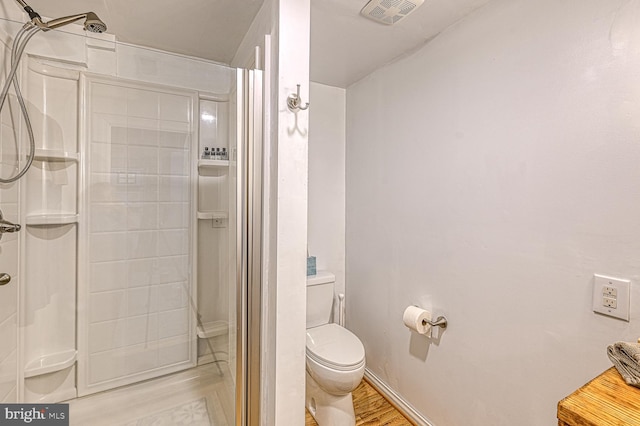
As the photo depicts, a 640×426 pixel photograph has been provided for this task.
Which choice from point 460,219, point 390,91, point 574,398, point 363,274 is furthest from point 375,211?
point 574,398

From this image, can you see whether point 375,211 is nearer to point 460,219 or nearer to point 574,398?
point 460,219

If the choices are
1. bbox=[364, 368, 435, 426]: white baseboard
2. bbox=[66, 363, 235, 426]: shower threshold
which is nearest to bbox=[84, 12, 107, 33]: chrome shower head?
bbox=[66, 363, 235, 426]: shower threshold

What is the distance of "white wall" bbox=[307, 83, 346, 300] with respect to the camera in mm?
2322

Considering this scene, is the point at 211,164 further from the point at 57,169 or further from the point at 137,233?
the point at 57,169

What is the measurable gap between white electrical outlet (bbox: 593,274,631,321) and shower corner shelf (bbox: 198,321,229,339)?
156 centimetres

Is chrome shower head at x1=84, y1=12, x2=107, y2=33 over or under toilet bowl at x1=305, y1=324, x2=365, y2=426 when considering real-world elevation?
over

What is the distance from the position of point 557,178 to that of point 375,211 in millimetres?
1108

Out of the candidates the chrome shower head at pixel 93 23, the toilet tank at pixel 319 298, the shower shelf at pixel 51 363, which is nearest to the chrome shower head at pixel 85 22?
the chrome shower head at pixel 93 23

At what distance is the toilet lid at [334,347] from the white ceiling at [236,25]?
6.01 feet

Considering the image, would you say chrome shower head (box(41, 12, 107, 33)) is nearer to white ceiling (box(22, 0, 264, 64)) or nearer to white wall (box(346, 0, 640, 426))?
white ceiling (box(22, 0, 264, 64))

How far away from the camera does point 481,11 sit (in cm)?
142

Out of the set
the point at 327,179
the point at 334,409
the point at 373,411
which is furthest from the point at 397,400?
the point at 327,179

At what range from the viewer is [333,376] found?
154cm

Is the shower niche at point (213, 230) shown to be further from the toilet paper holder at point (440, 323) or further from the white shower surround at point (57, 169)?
the toilet paper holder at point (440, 323)
